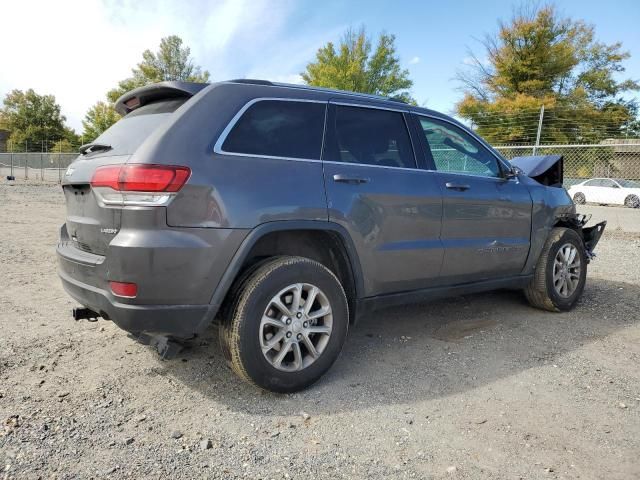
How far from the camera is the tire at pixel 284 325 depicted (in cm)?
282

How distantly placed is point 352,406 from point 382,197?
137cm

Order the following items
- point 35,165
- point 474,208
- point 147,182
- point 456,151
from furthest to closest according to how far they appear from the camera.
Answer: point 35,165 < point 456,151 < point 474,208 < point 147,182

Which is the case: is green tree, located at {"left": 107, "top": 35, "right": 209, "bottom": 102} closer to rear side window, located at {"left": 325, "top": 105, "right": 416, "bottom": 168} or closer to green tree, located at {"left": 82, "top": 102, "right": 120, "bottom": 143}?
green tree, located at {"left": 82, "top": 102, "right": 120, "bottom": 143}

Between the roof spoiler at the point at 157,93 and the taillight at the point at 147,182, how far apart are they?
622 mm

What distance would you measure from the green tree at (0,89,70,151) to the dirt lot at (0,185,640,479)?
204 ft

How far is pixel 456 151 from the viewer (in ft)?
13.8

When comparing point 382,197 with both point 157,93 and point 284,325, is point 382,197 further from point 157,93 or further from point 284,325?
point 157,93

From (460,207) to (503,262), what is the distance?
2.59 ft

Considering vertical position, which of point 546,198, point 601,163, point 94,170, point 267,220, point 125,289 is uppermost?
point 601,163

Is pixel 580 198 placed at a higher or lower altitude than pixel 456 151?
lower

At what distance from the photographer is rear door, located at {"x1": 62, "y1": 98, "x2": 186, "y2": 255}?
2734 mm

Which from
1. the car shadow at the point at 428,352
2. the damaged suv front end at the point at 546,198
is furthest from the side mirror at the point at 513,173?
the car shadow at the point at 428,352

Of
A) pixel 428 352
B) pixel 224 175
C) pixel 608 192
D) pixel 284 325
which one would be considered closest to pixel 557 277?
pixel 428 352

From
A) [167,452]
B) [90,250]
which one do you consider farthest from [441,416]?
[90,250]
